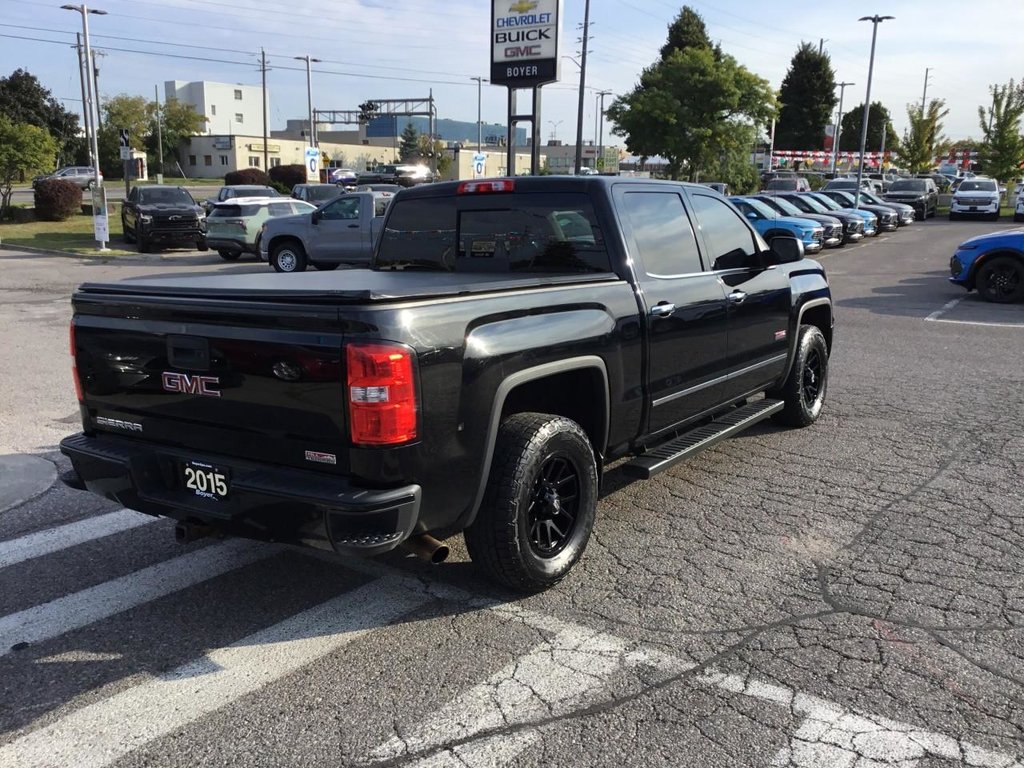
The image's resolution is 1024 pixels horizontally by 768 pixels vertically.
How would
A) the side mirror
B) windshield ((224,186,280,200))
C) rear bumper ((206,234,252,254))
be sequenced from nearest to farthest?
the side mirror, rear bumper ((206,234,252,254)), windshield ((224,186,280,200))

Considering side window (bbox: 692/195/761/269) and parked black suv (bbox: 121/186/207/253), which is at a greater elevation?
side window (bbox: 692/195/761/269)

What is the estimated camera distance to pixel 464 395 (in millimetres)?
3465

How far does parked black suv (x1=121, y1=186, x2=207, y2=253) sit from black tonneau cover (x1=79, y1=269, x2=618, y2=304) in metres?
20.9

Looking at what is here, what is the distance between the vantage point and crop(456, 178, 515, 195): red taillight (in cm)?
493

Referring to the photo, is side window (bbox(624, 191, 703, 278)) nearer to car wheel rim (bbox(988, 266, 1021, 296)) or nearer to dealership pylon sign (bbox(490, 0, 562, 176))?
car wheel rim (bbox(988, 266, 1021, 296))

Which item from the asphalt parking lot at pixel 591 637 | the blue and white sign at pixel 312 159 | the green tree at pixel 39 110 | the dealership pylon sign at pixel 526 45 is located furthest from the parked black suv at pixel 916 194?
the green tree at pixel 39 110

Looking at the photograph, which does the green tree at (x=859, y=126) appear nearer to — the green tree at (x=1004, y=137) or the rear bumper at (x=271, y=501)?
the green tree at (x=1004, y=137)

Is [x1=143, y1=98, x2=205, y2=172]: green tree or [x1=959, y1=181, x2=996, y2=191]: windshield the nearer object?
[x1=959, y1=181, x2=996, y2=191]: windshield

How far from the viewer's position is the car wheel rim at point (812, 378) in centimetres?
687

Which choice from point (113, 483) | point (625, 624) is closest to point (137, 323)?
point (113, 483)

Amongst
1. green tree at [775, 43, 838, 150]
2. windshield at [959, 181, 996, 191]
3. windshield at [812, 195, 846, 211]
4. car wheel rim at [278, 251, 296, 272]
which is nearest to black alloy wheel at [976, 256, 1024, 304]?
windshield at [812, 195, 846, 211]

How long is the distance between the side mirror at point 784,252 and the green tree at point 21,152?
102 ft

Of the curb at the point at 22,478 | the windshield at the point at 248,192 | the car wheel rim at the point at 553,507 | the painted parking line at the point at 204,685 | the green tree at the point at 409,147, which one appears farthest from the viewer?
the green tree at the point at 409,147

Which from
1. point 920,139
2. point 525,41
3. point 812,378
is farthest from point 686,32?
point 812,378
